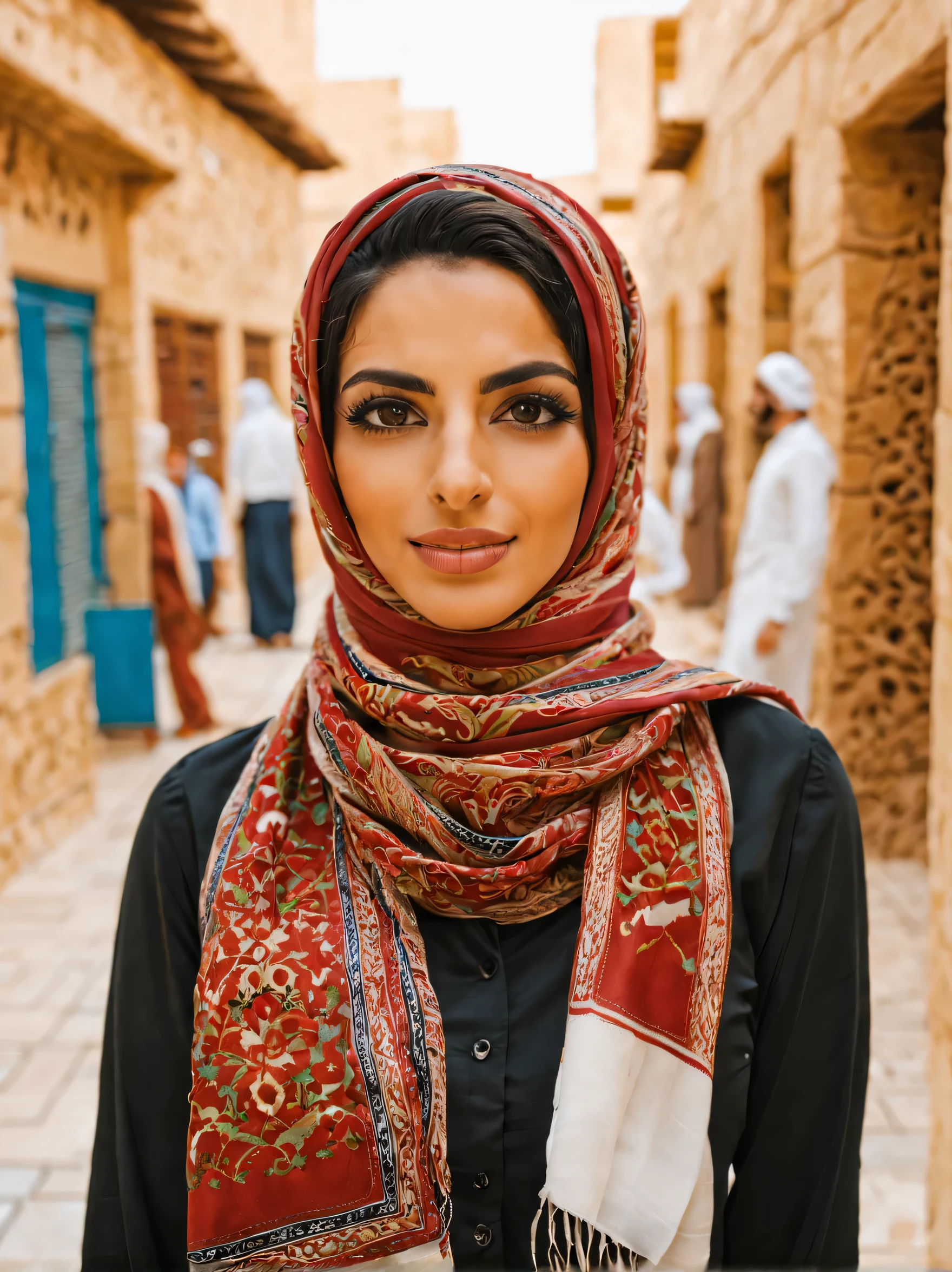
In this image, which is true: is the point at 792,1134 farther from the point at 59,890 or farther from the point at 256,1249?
the point at 59,890

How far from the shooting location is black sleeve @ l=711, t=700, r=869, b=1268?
3.60 feet

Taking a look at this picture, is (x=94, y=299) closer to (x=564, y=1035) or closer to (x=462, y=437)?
(x=462, y=437)

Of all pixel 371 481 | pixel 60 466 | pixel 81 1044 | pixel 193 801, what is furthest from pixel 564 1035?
pixel 60 466

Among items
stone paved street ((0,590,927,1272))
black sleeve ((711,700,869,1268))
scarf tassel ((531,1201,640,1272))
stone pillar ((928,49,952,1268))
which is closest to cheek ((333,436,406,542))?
black sleeve ((711,700,869,1268))

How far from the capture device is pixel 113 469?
6.04 meters

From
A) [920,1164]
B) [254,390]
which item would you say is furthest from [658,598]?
[920,1164]

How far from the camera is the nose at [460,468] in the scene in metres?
1.00

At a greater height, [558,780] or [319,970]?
[558,780]

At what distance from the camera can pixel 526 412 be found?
106 centimetres

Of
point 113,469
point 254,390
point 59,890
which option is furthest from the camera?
point 254,390

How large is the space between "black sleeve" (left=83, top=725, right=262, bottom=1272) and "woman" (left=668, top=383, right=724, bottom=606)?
7.45 meters

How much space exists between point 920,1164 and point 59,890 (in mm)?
2961

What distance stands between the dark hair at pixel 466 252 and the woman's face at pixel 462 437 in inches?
0.5

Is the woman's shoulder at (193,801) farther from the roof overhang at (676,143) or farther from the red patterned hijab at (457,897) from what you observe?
the roof overhang at (676,143)
